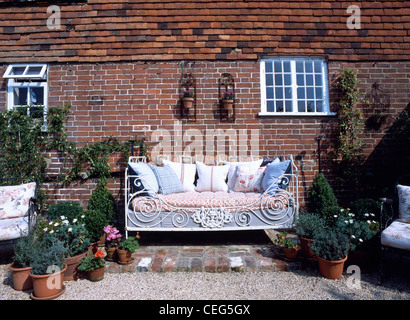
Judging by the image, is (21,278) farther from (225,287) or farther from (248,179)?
(248,179)

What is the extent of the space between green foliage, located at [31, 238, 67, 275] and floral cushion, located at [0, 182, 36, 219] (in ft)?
3.54

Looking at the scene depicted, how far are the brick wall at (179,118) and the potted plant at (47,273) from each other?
7.95 ft

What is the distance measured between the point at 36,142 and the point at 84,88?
1.31m

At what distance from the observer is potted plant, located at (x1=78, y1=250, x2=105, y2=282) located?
2.61 m

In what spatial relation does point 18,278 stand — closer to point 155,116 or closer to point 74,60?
point 155,116

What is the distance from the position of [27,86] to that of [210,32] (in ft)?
11.7

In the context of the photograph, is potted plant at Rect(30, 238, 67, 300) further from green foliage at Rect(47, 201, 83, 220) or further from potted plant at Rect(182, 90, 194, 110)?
potted plant at Rect(182, 90, 194, 110)

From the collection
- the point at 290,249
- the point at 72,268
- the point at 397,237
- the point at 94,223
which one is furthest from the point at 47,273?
the point at 397,237

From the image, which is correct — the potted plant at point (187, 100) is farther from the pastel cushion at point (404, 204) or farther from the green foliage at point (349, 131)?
the pastel cushion at point (404, 204)

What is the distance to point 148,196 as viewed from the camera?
11.1ft

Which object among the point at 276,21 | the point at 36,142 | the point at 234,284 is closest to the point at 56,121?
the point at 36,142

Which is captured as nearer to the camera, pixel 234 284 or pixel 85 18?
pixel 234 284

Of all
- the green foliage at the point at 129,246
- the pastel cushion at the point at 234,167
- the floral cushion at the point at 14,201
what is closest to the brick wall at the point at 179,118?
the pastel cushion at the point at 234,167

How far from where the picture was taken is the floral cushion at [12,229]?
2.82m
